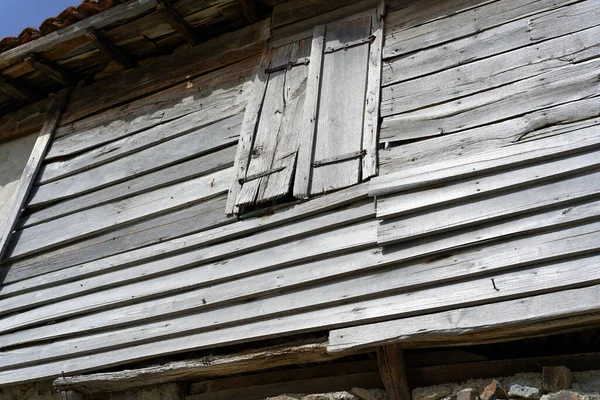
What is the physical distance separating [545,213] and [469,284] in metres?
0.53

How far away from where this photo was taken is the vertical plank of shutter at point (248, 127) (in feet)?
14.9

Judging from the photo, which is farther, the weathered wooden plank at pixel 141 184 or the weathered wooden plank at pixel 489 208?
the weathered wooden plank at pixel 141 184

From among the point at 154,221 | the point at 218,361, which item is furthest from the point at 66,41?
the point at 218,361

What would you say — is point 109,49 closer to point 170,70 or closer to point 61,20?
point 61,20

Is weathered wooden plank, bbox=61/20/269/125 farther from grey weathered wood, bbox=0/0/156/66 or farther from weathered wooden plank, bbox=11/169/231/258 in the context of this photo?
weathered wooden plank, bbox=11/169/231/258

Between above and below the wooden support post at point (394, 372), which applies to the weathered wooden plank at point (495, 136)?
above

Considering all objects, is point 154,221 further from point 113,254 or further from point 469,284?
point 469,284

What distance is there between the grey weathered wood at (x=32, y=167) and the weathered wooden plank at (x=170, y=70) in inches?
4.5

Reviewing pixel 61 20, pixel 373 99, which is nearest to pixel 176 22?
pixel 61 20

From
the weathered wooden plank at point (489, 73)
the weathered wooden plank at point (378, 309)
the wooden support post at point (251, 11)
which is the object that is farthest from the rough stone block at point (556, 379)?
the wooden support post at point (251, 11)

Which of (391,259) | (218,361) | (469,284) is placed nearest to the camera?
(469,284)

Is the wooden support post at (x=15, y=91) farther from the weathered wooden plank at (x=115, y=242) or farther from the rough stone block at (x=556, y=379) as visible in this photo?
the rough stone block at (x=556, y=379)

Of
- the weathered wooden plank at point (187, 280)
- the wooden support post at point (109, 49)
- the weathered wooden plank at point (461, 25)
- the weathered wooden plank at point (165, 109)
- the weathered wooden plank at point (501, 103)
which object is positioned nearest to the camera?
the weathered wooden plank at point (501, 103)

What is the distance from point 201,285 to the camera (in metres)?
4.27
